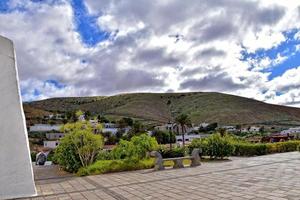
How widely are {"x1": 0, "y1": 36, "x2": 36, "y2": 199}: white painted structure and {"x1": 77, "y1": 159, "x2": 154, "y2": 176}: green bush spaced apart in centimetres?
433

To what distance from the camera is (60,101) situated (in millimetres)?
72062

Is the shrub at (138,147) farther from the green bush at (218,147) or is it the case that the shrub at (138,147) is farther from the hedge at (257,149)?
the hedge at (257,149)

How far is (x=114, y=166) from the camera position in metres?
11.8

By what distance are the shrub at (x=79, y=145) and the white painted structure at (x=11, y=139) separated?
530cm

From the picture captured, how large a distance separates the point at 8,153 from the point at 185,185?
4.27 meters

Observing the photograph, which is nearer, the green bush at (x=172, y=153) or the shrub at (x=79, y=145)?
the shrub at (x=79, y=145)

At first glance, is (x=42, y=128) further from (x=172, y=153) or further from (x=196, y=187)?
(x=196, y=187)

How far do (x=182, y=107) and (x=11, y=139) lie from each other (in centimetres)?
5934

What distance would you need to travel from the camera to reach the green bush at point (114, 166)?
1150 cm

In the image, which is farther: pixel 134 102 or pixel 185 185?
pixel 134 102

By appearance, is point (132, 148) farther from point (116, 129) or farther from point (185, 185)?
point (116, 129)

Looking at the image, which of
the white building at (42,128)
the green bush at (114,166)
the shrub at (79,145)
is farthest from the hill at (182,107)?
the shrub at (79,145)

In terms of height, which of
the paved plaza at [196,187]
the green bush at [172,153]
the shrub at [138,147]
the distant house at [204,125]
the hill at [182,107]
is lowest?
the paved plaza at [196,187]

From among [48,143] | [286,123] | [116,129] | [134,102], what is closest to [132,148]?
[48,143]
